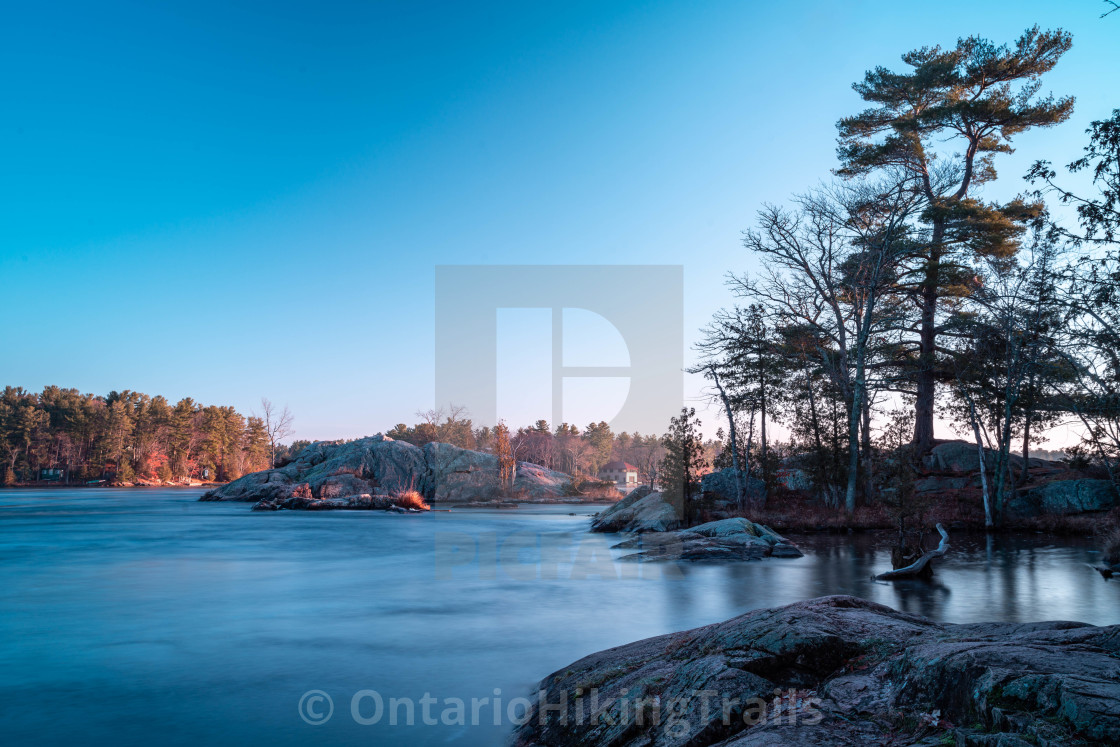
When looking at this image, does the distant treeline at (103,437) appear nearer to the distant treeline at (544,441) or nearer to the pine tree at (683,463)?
the distant treeline at (544,441)

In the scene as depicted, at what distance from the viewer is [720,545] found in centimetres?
1587

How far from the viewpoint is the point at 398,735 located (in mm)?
5023

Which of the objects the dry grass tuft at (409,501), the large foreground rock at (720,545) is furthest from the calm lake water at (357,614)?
the dry grass tuft at (409,501)

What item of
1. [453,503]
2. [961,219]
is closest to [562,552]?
[961,219]

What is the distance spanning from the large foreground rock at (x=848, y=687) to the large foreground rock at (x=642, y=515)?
52.0 feet

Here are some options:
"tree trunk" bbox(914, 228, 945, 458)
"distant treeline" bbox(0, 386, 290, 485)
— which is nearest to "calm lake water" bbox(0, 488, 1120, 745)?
"tree trunk" bbox(914, 228, 945, 458)

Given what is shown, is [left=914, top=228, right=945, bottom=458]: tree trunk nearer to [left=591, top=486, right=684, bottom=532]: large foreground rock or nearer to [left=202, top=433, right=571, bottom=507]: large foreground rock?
[left=591, top=486, right=684, bottom=532]: large foreground rock

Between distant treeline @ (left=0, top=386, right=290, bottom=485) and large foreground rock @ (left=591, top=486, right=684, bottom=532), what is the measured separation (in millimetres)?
86271

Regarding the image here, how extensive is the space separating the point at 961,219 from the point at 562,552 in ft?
70.3

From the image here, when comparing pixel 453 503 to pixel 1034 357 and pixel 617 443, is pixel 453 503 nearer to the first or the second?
pixel 1034 357

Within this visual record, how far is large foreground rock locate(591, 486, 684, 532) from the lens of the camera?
20.5m

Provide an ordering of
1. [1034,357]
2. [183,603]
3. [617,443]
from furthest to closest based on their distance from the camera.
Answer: [617,443], [1034,357], [183,603]

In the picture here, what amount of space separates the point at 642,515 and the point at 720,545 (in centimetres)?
682

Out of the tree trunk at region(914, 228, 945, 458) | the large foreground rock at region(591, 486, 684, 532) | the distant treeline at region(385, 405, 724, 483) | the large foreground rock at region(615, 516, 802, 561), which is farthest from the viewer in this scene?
the distant treeline at region(385, 405, 724, 483)
